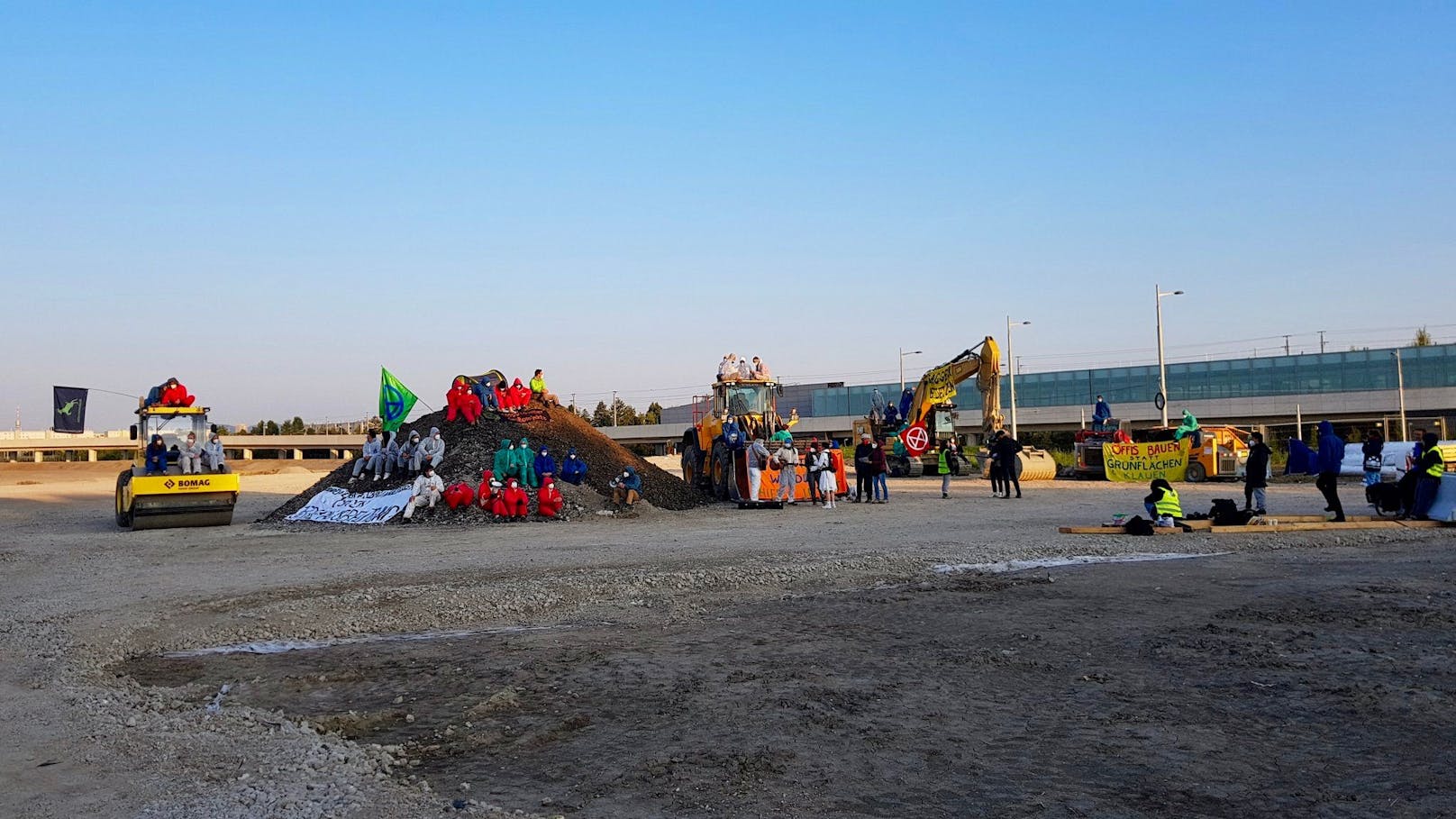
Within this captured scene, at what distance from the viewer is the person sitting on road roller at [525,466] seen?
2575 centimetres

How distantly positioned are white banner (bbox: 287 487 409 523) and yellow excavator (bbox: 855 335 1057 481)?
1670 cm

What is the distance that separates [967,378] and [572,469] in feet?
55.7

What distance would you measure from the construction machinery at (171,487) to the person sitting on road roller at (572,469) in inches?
290

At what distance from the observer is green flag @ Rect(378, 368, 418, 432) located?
96.6 feet

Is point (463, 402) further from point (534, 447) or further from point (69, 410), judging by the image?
point (69, 410)

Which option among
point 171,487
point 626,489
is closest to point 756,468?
point 626,489

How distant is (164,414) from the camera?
1012 inches

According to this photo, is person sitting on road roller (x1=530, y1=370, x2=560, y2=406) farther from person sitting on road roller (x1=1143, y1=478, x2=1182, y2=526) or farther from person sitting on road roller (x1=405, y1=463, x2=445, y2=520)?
person sitting on road roller (x1=1143, y1=478, x2=1182, y2=526)

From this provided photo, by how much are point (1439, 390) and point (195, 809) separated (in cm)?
7975

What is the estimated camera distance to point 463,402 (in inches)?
1130

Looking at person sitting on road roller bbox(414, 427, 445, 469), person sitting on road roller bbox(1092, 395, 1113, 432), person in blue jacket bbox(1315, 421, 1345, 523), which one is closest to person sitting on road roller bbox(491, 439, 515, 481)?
person sitting on road roller bbox(414, 427, 445, 469)

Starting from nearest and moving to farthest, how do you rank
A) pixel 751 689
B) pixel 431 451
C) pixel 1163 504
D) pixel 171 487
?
pixel 751 689 < pixel 1163 504 < pixel 171 487 < pixel 431 451

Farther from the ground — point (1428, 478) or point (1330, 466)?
point (1330, 466)

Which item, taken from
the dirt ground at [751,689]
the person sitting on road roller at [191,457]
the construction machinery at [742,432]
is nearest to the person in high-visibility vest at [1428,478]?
the dirt ground at [751,689]
